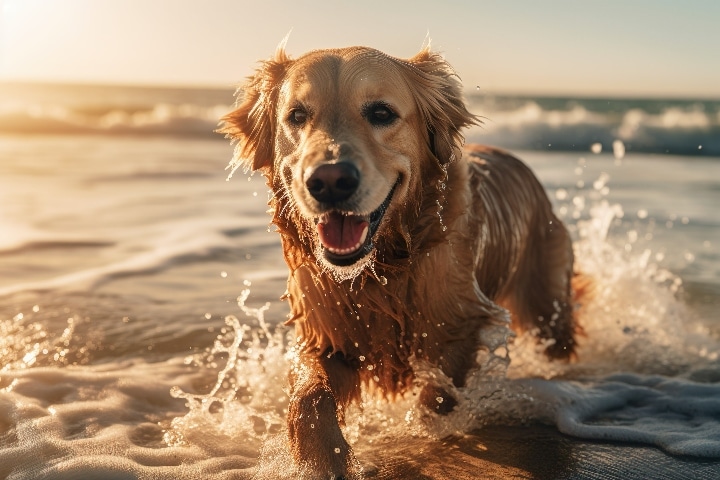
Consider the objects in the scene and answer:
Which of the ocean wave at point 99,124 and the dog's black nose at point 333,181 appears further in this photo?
the ocean wave at point 99,124

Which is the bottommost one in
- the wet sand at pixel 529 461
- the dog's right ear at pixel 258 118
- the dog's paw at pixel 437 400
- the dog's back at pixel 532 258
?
the wet sand at pixel 529 461

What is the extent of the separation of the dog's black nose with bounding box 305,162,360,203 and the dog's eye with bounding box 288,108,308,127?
45 cm

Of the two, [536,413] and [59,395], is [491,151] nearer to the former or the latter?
[536,413]

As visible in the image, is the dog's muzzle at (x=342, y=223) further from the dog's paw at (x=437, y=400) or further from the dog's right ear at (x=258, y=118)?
the dog's paw at (x=437, y=400)

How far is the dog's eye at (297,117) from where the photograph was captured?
11.1 feet

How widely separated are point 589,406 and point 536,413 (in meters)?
0.31

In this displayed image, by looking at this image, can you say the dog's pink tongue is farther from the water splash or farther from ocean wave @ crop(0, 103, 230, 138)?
ocean wave @ crop(0, 103, 230, 138)

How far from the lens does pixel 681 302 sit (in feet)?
19.4

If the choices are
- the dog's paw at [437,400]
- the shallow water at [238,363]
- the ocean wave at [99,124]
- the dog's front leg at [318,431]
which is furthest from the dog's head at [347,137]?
the ocean wave at [99,124]

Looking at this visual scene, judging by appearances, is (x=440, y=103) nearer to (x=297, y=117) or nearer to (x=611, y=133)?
(x=297, y=117)

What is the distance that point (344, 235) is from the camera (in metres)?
3.17

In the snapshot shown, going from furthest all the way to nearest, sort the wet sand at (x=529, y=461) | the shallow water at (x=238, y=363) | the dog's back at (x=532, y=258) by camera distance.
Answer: the dog's back at (x=532, y=258)
the shallow water at (x=238, y=363)
the wet sand at (x=529, y=461)

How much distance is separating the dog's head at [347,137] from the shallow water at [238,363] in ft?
2.93

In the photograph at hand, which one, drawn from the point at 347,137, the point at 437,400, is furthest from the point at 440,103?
the point at 437,400
